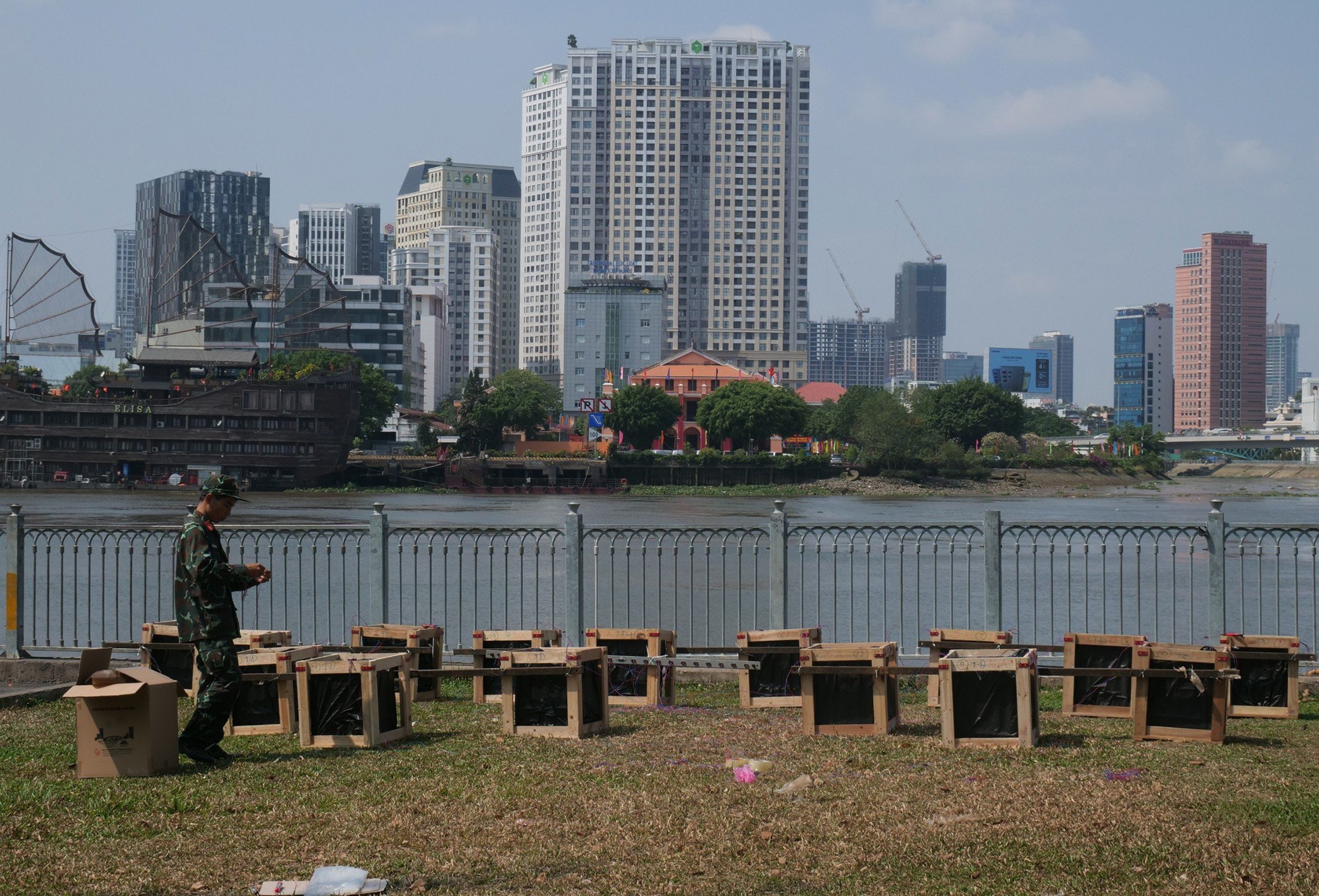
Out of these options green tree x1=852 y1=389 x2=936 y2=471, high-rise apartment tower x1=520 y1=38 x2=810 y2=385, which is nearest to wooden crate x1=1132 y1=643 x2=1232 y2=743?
green tree x1=852 y1=389 x2=936 y2=471

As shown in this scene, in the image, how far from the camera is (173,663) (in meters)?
11.2

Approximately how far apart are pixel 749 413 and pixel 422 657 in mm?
102565

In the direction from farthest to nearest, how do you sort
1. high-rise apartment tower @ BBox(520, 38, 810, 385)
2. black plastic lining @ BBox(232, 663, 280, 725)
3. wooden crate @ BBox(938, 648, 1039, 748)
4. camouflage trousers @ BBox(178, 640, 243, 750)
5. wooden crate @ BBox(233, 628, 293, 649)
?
high-rise apartment tower @ BBox(520, 38, 810, 385), wooden crate @ BBox(233, 628, 293, 649), black plastic lining @ BBox(232, 663, 280, 725), wooden crate @ BBox(938, 648, 1039, 748), camouflage trousers @ BBox(178, 640, 243, 750)

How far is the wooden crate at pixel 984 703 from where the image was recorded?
8.91m

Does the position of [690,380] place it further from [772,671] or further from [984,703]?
[984,703]

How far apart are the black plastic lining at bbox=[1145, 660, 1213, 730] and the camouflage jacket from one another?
20.9 ft

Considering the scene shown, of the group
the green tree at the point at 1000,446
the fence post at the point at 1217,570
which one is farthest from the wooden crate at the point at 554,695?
the green tree at the point at 1000,446

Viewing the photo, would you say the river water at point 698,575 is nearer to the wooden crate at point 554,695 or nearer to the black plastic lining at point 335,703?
the wooden crate at point 554,695

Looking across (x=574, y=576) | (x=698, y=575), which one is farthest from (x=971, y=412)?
(x=574, y=576)

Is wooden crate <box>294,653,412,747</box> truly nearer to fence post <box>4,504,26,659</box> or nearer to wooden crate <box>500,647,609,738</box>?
wooden crate <box>500,647,609,738</box>

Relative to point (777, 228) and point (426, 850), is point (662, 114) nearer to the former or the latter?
point (777, 228)

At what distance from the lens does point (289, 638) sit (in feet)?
36.7

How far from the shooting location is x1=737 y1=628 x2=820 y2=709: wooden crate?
11.0 meters

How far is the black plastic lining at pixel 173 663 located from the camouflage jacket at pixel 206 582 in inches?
103
